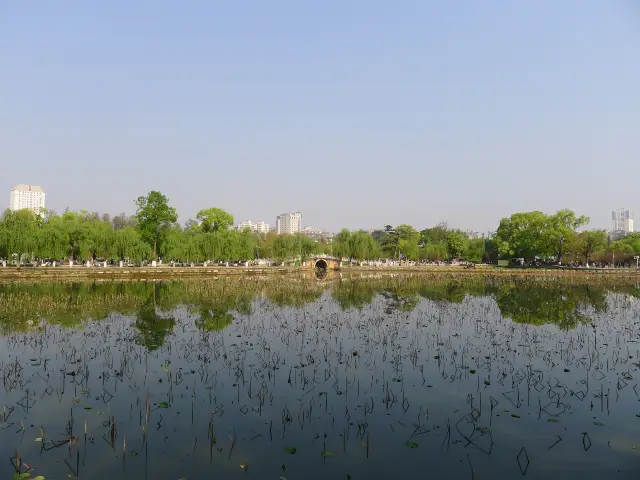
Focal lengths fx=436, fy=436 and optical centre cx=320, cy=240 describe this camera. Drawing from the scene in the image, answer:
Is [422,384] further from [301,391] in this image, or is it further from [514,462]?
[514,462]

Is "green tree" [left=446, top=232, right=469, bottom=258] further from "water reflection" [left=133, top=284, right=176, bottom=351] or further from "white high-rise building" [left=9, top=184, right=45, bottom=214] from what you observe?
"white high-rise building" [left=9, top=184, right=45, bottom=214]

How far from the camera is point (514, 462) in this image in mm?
7285

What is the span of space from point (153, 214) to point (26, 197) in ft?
560

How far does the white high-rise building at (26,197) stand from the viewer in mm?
183750

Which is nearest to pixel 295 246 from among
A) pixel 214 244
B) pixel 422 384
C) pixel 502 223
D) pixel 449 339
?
pixel 214 244

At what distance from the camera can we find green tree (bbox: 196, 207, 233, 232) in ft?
227

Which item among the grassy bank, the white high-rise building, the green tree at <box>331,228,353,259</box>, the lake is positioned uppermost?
the white high-rise building

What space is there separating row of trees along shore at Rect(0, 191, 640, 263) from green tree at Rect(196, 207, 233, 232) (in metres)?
0.16

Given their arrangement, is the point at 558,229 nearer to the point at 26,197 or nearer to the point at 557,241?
the point at 557,241

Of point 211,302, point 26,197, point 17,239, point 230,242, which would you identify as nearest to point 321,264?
point 230,242

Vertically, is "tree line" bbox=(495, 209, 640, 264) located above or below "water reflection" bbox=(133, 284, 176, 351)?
above

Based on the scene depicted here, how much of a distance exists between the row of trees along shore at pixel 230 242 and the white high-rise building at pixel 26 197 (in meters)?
136

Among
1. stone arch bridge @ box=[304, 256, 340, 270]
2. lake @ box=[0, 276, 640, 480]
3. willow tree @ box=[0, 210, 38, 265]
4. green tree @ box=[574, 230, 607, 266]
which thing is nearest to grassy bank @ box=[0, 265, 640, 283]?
stone arch bridge @ box=[304, 256, 340, 270]

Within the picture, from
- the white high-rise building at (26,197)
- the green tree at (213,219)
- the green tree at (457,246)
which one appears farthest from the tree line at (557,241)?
the white high-rise building at (26,197)
